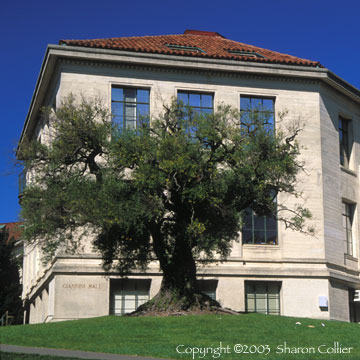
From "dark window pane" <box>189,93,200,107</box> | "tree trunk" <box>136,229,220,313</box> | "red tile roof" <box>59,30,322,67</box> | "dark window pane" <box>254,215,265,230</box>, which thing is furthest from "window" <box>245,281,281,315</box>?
"red tile roof" <box>59,30,322,67</box>

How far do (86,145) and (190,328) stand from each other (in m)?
7.82

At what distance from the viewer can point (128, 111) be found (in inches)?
1492

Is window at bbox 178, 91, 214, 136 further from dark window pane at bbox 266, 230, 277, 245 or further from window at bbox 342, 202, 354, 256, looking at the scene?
window at bbox 342, 202, 354, 256

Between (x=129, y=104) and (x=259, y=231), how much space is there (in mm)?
9280

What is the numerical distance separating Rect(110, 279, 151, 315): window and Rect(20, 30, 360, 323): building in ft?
0.16

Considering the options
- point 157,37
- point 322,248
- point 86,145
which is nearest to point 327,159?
point 322,248

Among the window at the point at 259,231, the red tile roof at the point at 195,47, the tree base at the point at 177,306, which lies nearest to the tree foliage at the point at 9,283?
the window at the point at 259,231

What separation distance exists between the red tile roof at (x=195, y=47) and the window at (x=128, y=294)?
38.4 feet

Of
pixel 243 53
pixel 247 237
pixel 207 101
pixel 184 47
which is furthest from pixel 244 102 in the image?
pixel 247 237

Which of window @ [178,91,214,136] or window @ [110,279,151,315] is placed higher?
window @ [178,91,214,136]

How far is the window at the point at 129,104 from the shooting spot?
37656mm

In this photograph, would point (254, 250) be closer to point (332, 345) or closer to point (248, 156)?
point (248, 156)

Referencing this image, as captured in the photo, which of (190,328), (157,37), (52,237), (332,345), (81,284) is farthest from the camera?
(157,37)

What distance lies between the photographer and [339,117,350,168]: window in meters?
42.6
